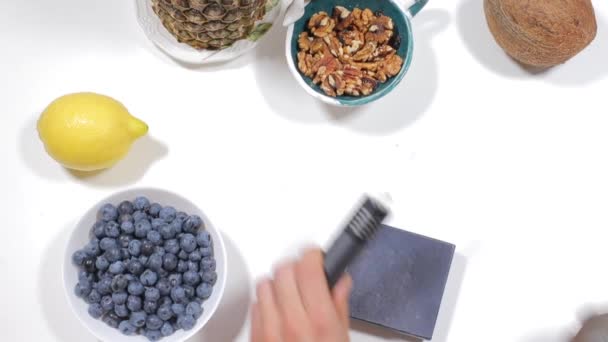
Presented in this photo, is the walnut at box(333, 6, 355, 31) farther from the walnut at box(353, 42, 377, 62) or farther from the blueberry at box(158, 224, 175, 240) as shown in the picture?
the blueberry at box(158, 224, 175, 240)

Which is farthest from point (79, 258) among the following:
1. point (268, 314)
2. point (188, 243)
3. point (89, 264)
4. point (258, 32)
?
point (258, 32)

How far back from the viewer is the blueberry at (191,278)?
2.44 ft

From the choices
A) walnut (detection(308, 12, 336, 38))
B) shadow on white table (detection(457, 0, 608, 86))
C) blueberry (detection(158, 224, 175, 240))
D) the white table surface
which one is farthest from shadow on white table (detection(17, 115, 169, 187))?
shadow on white table (detection(457, 0, 608, 86))

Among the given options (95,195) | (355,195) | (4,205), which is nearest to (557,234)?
(355,195)

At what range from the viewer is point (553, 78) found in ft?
2.85

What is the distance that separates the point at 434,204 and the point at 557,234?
0.49 ft

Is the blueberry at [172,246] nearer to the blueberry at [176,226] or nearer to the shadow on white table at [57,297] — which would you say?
the blueberry at [176,226]

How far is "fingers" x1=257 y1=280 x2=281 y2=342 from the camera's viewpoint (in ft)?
2.18

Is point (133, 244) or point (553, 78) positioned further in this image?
point (553, 78)

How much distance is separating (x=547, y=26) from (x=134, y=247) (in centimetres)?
50

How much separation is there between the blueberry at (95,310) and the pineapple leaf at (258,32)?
1.13 feet

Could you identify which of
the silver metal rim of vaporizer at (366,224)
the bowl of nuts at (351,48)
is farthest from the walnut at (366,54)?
the silver metal rim of vaporizer at (366,224)

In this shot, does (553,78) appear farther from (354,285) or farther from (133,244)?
(133,244)

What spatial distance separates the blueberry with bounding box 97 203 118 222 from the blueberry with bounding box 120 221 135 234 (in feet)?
0.04
